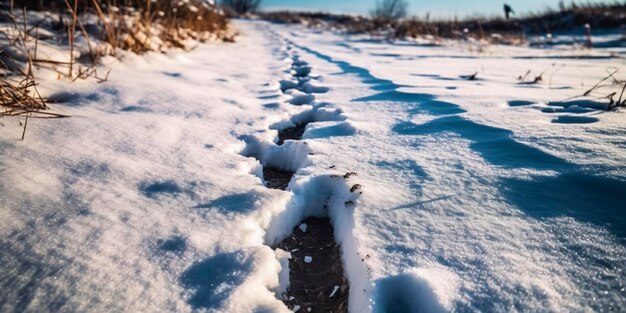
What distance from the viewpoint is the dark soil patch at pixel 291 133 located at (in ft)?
5.15

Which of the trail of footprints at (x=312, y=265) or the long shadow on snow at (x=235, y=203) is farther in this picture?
the long shadow on snow at (x=235, y=203)

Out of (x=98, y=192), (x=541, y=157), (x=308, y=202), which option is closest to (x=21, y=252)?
(x=98, y=192)

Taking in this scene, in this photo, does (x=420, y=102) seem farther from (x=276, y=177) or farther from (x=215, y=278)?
(x=215, y=278)

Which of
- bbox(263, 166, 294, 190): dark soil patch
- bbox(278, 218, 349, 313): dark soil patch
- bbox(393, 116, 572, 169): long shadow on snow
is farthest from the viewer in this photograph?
bbox(263, 166, 294, 190): dark soil patch

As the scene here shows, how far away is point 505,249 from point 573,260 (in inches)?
4.4

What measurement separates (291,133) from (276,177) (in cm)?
43

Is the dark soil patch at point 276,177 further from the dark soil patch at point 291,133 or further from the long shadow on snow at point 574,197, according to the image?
the long shadow on snow at point 574,197

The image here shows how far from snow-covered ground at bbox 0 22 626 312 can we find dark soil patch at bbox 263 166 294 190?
0.03 m

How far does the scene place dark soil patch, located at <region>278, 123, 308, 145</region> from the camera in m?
1.57

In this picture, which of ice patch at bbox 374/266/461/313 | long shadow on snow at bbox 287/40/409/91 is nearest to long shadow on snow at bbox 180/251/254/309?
ice patch at bbox 374/266/461/313

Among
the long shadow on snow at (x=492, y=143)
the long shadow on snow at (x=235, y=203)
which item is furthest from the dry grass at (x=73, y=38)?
the long shadow on snow at (x=492, y=143)

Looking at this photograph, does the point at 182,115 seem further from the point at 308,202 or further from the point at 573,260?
the point at 573,260

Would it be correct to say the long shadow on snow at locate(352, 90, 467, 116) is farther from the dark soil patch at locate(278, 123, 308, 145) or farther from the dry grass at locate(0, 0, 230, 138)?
the dry grass at locate(0, 0, 230, 138)

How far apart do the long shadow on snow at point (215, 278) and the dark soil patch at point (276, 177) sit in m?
0.45
